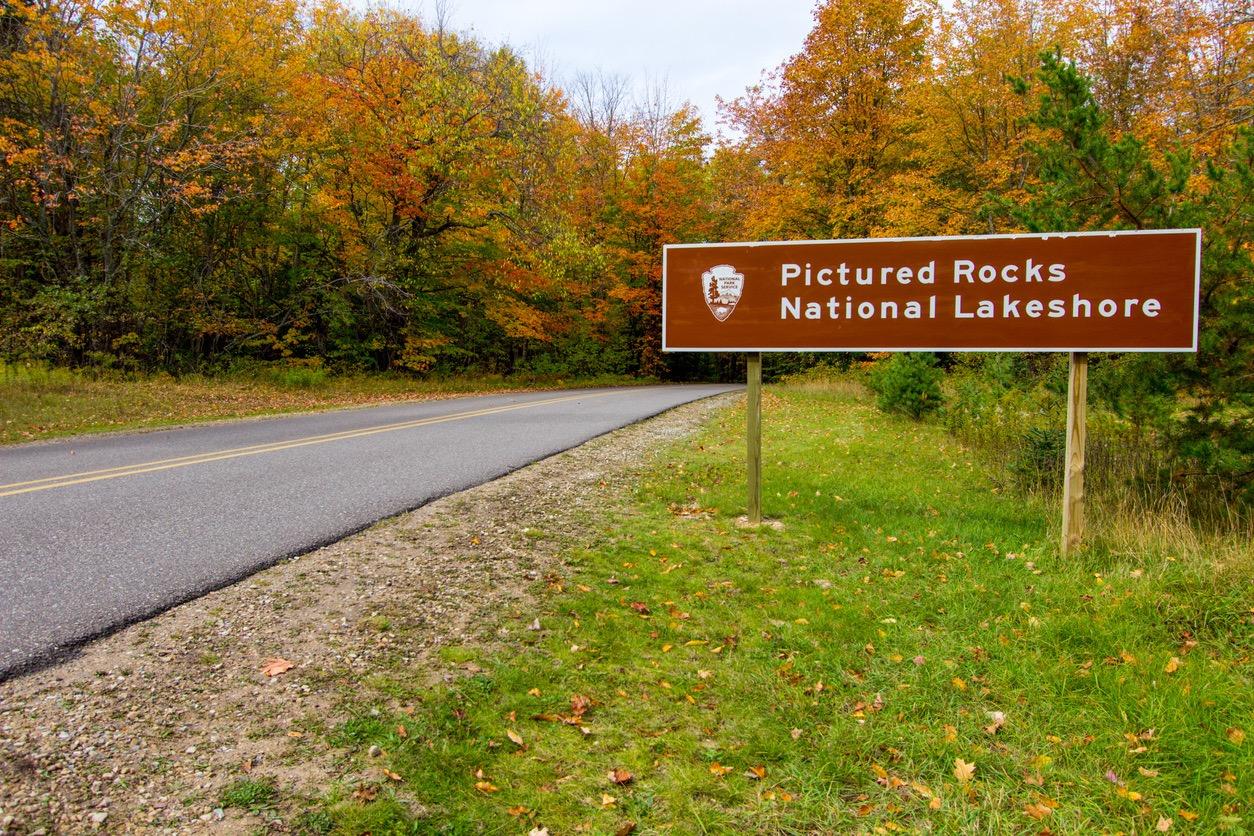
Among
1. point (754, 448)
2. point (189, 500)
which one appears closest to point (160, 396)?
point (189, 500)

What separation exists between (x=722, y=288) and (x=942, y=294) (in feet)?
6.33

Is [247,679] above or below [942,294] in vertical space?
below

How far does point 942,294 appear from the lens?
5879 mm

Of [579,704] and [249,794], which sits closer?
[249,794]

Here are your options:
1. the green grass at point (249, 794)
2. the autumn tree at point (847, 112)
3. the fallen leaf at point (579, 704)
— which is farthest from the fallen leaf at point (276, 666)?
the autumn tree at point (847, 112)

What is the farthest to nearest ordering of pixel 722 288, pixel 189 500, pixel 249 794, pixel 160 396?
pixel 160 396 → pixel 722 288 → pixel 189 500 → pixel 249 794

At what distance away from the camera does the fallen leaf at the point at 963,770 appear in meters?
2.89

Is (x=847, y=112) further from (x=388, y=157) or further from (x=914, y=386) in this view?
(x=388, y=157)

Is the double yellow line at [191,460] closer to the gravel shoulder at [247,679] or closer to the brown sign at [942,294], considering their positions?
the gravel shoulder at [247,679]

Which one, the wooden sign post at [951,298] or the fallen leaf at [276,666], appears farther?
the wooden sign post at [951,298]

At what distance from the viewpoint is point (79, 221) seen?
17.6 meters

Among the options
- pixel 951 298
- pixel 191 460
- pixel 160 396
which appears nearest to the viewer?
pixel 951 298

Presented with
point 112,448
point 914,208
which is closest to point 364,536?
point 112,448

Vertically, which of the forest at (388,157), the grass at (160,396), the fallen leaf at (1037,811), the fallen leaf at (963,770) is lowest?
the fallen leaf at (1037,811)
